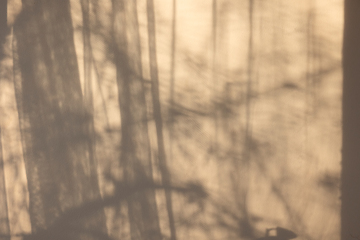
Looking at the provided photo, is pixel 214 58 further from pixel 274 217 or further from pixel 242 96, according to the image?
pixel 274 217

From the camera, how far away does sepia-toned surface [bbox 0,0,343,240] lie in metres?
1.68

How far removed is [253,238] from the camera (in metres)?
1.75

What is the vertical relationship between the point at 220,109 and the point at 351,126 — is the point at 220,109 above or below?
above

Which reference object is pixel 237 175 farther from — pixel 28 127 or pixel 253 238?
pixel 28 127

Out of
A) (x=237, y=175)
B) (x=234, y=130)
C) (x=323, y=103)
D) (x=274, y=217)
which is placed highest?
(x=323, y=103)

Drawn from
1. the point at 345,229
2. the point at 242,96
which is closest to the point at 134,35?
the point at 242,96

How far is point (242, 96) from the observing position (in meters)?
1.71

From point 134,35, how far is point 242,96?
0.81 m

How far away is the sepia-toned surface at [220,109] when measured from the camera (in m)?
1.68

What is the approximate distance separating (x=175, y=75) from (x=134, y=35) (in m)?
0.38

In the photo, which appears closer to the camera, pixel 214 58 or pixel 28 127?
pixel 214 58

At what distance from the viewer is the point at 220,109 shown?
173cm

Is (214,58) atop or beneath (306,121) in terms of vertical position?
atop

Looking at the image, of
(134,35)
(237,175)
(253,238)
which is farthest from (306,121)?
(134,35)
